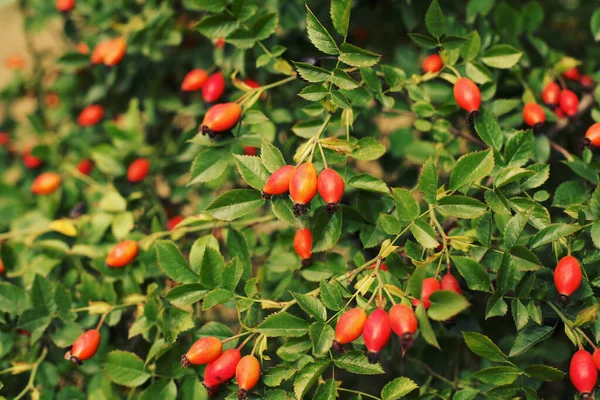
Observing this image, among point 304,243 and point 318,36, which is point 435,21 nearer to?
point 318,36

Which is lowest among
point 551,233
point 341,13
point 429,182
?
point 551,233

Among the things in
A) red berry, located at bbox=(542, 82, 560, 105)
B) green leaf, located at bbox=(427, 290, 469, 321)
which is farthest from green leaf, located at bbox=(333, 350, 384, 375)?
red berry, located at bbox=(542, 82, 560, 105)

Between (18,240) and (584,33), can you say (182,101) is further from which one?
(584,33)

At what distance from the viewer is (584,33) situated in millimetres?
2672

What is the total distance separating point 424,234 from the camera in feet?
4.26

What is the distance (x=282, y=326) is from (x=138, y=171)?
44.0 inches

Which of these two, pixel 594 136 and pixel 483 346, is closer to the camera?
pixel 483 346

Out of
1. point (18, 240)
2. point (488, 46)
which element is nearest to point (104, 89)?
point (18, 240)

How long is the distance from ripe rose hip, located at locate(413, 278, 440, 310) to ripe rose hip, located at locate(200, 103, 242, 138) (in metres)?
0.71

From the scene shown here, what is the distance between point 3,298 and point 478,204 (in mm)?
1411

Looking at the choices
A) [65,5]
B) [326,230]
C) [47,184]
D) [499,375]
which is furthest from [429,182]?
[65,5]

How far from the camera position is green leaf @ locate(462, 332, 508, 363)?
1.32m

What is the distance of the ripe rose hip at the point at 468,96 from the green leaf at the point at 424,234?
1.37 ft

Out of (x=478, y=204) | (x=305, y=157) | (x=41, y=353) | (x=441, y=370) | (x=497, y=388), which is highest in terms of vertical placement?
(x=305, y=157)
